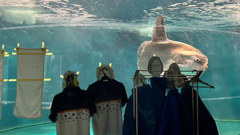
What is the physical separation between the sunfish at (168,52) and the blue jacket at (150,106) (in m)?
3.24

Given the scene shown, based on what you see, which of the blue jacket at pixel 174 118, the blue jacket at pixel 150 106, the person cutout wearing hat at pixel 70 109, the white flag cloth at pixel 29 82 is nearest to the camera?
the blue jacket at pixel 174 118

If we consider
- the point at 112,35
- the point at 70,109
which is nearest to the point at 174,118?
the point at 70,109

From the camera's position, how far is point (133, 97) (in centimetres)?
290

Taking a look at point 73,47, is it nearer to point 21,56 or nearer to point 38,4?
point 38,4

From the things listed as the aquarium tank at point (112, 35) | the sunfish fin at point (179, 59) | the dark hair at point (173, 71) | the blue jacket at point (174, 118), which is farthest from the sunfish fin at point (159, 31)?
the blue jacket at point (174, 118)

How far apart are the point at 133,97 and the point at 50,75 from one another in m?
4.44

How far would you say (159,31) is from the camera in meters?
6.62

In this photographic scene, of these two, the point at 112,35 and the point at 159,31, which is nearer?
the point at 159,31

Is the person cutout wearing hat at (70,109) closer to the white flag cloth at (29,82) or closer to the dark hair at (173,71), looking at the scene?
the white flag cloth at (29,82)

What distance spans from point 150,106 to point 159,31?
4.07m

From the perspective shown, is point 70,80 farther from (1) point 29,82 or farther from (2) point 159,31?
(2) point 159,31

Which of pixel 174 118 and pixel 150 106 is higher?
pixel 150 106

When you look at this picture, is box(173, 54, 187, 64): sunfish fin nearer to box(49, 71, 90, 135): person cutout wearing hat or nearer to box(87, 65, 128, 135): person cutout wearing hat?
box(87, 65, 128, 135): person cutout wearing hat

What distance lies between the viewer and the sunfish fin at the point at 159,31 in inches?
259
